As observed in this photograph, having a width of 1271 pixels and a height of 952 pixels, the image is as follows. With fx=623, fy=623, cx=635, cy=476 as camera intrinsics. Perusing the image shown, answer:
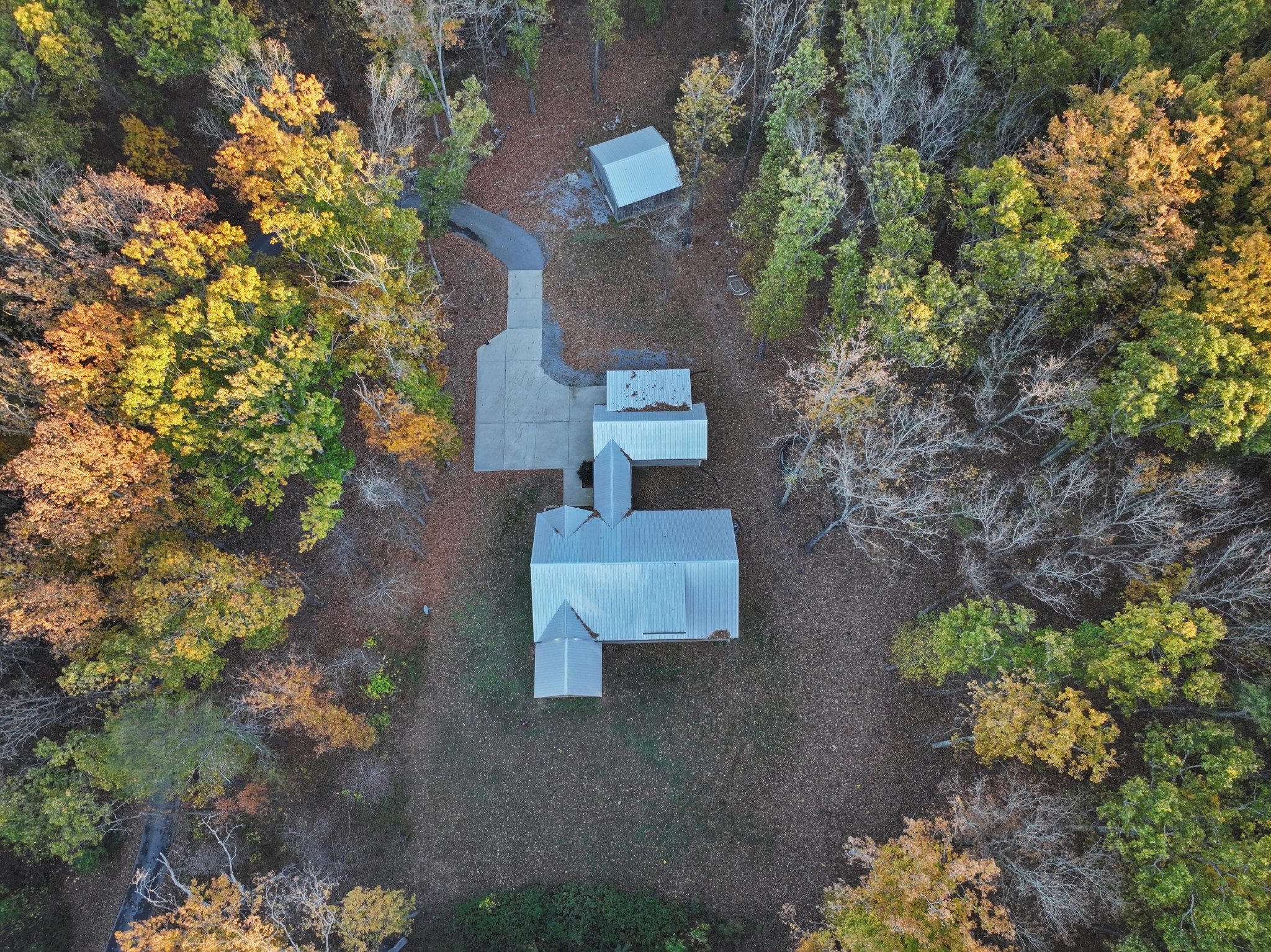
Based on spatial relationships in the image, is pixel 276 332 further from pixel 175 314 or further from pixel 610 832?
pixel 610 832

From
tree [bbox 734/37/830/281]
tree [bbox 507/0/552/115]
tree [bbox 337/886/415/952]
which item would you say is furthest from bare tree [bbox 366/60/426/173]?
tree [bbox 337/886/415/952]

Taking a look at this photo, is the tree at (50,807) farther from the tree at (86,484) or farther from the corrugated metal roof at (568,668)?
the corrugated metal roof at (568,668)

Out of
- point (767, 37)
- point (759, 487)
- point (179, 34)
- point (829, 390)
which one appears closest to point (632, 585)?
point (759, 487)

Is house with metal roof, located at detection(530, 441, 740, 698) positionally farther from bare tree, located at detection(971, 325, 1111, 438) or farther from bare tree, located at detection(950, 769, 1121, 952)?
bare tree, located at detection(971, 325, 1111, 438)

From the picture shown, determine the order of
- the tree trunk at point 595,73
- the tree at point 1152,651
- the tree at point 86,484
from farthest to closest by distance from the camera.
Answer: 1. the tree trunk at point 595,73
2. the tree at point 86,484
3. the tree at point 1152,651

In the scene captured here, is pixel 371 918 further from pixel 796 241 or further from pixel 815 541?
pixel 796 241

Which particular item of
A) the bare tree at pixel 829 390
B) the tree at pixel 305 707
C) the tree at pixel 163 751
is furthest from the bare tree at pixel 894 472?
the tree at pixel 163 751
